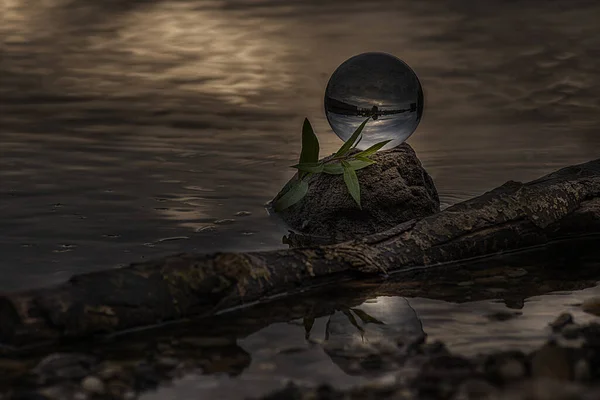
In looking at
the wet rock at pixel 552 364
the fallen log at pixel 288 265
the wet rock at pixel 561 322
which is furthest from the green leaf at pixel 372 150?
the wet rock at pixel 552 364

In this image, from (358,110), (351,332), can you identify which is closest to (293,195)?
(358,110)

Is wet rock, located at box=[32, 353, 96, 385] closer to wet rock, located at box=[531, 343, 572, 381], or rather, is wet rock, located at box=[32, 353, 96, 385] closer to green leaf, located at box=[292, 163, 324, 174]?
wet rock, located at box=[531, 343, 572, 381]

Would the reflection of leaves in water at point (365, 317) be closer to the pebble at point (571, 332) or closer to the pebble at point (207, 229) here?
the pebble at point (571, 332)

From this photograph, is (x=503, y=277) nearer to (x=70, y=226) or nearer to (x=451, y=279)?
(x=451, y=279)

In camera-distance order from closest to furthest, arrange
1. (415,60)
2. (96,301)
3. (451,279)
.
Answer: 1. (96,301)
2. (451,279)
3. (415,60)

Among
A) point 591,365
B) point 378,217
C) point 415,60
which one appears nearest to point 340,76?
point 378,217

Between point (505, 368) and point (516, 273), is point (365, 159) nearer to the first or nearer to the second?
point (516, 273)
